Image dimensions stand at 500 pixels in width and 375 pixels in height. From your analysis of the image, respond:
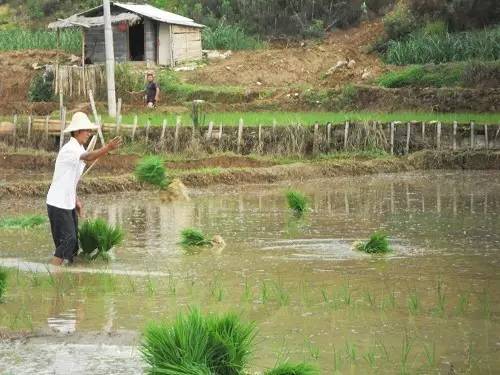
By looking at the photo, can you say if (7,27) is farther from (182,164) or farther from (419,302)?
(419,302)

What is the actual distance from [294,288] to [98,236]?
233 centimetres

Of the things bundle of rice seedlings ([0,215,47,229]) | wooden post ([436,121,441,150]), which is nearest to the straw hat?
bundle of rice seedlings ([0,215,47,229])

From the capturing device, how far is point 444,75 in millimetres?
29797

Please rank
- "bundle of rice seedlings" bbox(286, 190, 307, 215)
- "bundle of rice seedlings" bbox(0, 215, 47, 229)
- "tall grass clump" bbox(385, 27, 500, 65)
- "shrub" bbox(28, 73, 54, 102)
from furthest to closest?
"shrub" bbox(28, 73, 54, 102)
"tall grass clump" bbox(385, 27, 500, 65)
"bundle of rice seedlings" bbox(286, 190, 307, 215)
"bundle of rice seedlings" bbox(0, 215, 47, 229)

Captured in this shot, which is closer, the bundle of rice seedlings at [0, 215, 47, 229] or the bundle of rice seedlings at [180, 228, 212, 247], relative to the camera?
the bundle of rice seedlings at [180, 228, 212, 247]

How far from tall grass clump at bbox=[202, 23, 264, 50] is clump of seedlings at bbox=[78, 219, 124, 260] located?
1103 inches

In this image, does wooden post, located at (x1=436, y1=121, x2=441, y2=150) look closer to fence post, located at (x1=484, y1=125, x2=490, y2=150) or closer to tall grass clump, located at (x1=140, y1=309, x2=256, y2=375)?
fence post, located at (x1=484, y1=125, x2=490, y2=150)

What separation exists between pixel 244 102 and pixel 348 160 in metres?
9.27

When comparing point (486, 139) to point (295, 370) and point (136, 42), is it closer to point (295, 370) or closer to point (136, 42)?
point (295, 370)

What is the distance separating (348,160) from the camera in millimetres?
21359

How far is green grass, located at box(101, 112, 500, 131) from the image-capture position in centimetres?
2286

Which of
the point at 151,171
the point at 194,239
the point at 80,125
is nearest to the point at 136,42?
the point at 151,171

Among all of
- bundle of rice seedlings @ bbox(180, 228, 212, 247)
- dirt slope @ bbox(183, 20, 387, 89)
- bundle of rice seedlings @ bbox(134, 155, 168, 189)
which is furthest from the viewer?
dirt slope @ bbox(183, 20, 387, 89)

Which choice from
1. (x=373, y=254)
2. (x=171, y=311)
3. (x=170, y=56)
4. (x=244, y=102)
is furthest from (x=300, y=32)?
(x=171, y=311)
